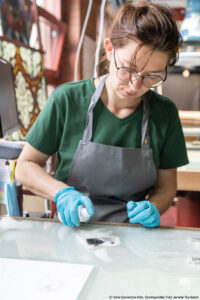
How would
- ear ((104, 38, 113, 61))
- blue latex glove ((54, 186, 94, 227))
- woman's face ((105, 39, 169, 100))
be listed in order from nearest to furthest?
1. blue latex glove ((54, 186, 94, 227))
2. woman's face ((105, 39, 169, 100))
3. ear ((104, 38, 113, 61))

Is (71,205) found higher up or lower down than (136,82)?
lower down

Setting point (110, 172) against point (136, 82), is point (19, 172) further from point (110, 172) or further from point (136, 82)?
point (136, 82)

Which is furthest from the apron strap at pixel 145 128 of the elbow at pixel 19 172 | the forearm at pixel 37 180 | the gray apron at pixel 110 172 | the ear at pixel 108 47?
the elbow at pixel 19 172

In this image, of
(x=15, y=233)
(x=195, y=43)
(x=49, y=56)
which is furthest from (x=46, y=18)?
(x=15, y=233)

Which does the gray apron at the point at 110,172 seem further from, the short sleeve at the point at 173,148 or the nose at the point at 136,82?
the nose at the point at 136,82

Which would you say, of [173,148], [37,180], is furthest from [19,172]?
[173,148]

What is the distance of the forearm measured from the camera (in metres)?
1.15

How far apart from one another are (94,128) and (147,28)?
1.41ft

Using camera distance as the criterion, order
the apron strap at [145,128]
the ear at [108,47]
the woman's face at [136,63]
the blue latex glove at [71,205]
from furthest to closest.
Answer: the apron strap at [145,128] < the ear at [108,47] < the woman's face at [136,63] < the blue latex glove at [71,205]

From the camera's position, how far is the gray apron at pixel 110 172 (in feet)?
4.08

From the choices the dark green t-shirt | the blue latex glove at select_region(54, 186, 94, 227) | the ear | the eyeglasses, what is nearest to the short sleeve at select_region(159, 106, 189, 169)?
the dark green t-shirt

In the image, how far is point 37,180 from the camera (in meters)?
1.19

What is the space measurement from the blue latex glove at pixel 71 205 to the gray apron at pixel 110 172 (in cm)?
21

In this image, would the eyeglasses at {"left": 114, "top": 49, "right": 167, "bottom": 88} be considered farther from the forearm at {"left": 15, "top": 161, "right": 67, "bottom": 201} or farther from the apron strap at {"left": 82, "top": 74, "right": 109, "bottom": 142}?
the forearm at {"left": 15, "top": 161, "right": 67, "bottom": 201}
